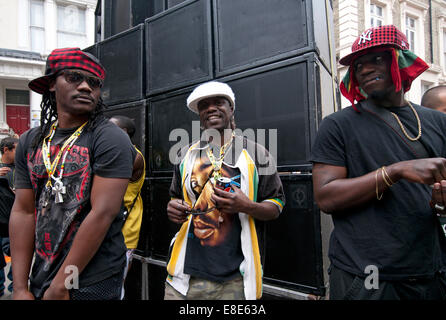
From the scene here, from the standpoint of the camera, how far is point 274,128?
2.52 metres

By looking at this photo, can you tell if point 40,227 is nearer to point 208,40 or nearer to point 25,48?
point 208,40

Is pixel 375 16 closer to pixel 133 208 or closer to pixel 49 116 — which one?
pixel 133 208

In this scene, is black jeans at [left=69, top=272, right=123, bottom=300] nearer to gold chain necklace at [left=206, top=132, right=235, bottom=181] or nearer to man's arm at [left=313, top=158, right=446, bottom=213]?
gold chain necklace at [left=206, top=132, right=235, bottom=181]

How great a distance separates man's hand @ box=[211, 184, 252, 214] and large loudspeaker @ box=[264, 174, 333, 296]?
32.8 inches

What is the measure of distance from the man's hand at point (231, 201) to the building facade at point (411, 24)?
1190 cm

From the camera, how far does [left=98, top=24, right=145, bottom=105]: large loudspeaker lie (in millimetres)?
3664

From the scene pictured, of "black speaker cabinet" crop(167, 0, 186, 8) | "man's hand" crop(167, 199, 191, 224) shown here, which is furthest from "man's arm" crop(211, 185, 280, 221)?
"black speaker cabinet" crop(167, 0, 186, 8)

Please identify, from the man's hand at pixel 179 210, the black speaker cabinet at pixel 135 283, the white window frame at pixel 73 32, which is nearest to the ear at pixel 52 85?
the man's hand at pixel 179 210

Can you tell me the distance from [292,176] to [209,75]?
137cm

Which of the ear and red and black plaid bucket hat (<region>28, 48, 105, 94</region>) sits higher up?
red and black plaid bucket hat (<region>28, 48, 105, 94</region>)

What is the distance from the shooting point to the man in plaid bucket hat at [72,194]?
4.83 ft

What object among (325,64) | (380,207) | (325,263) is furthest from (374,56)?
(325,263)

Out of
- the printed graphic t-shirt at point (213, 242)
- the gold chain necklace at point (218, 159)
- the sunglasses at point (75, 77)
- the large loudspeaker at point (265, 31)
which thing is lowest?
the printed graphic t-shirt at point (213, 242)

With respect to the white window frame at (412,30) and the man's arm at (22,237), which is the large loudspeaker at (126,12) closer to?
the man's arm at (22,237)
